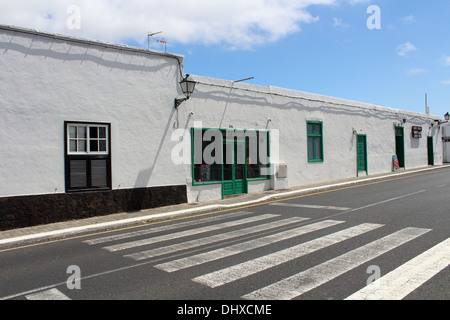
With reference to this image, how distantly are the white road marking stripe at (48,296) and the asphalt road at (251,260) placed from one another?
0.02 meters

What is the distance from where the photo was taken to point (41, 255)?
6.86 meters

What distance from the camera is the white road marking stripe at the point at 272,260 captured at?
5023mm

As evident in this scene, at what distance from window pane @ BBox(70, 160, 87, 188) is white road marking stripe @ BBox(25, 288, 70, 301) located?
614 centimetres

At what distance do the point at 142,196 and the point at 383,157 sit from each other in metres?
17.9

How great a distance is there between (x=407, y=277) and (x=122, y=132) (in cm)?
911

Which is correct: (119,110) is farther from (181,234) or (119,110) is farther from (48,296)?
(48,296)

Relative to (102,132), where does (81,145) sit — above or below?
below

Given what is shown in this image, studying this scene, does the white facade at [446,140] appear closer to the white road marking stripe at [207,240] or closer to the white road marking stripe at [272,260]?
the white road marking stripe at [207,240]

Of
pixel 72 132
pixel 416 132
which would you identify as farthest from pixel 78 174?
pixel 416 132

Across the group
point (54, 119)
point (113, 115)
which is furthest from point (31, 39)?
point (113, 115)

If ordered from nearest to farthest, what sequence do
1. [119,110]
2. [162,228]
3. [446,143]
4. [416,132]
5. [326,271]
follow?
[326,271]
[162,228]
[119,110]
[416,132]
[446,143]

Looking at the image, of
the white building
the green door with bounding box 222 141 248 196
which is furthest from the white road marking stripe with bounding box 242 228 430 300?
the green door with bounding box 222 141 248 196

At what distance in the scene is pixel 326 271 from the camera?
16.8 feet
